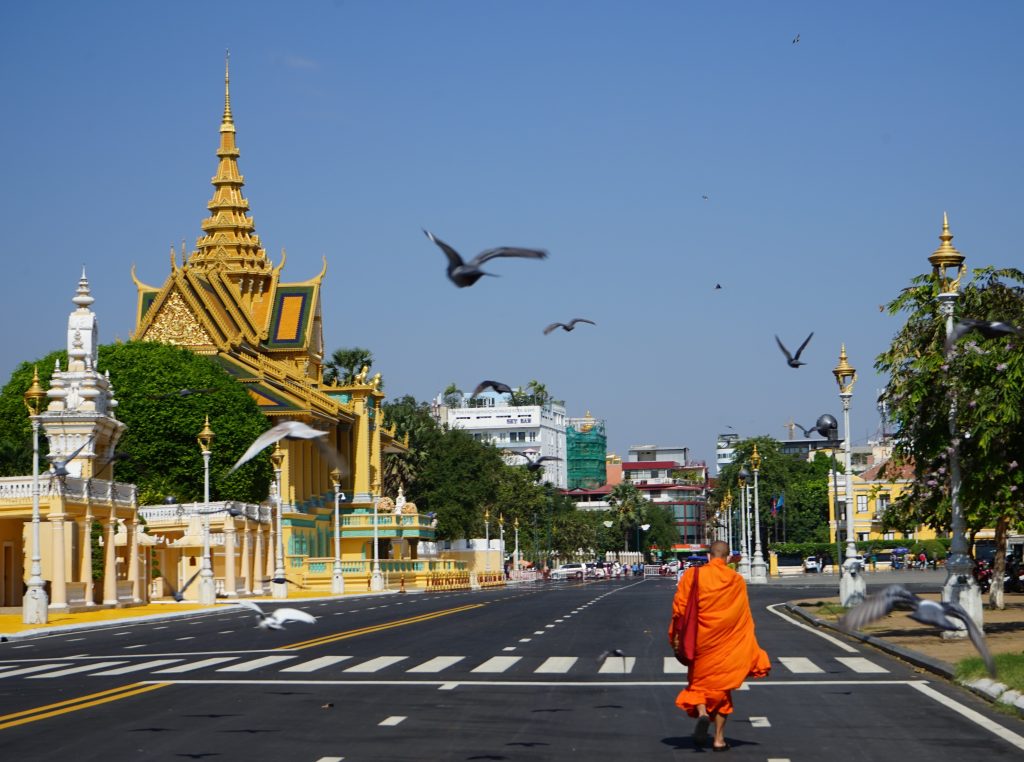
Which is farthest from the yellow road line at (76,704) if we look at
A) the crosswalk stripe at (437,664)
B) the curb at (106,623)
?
the curb at (106,623)

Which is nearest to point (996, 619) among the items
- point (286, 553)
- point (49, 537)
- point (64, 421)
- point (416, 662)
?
point (416, 662)

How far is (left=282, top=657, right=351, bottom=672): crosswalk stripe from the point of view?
22.0m

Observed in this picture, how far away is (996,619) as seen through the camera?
31547mm

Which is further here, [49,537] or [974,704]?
[49,537]

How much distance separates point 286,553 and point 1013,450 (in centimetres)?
6083

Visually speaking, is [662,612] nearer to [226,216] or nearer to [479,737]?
[479,737]

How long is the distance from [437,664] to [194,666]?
3.40 m

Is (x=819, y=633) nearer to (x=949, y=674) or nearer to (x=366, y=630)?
(x=366, y=630)

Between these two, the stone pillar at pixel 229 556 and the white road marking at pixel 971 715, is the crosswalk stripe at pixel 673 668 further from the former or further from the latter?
the stone pillar at pixel 229 556

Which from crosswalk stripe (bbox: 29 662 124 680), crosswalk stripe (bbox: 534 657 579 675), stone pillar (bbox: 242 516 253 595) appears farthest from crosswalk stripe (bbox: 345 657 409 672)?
stone pillar (bbox: 242 516 253 595)

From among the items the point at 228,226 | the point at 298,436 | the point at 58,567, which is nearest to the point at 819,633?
the point at 298,436

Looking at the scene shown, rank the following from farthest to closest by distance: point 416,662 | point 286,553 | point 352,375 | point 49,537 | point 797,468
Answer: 1. point 797,468
2. point 352,375
3. point 286,553
4. point 49,537
5. point 416,662

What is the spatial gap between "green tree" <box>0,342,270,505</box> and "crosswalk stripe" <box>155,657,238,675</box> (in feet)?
150

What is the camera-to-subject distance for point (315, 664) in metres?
22.9
